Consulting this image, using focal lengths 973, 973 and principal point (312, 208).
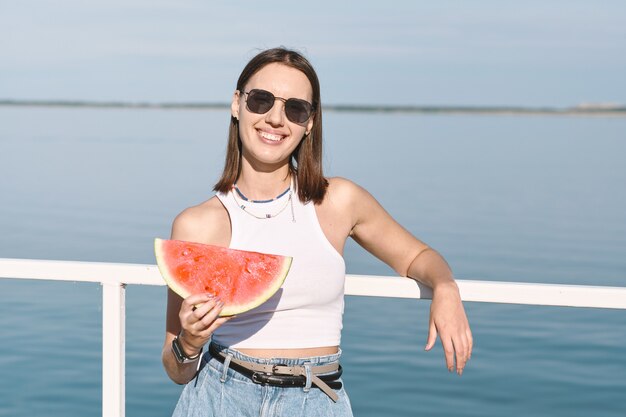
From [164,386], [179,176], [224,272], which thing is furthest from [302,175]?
[179,176]

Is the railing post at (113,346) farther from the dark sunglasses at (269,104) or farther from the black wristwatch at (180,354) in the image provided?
the dark sunglasses at (269,104)

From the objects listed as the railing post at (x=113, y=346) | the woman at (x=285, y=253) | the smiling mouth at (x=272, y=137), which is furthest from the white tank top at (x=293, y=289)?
the railing post at (x=113, y=346)

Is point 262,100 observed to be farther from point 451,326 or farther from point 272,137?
point 451,326

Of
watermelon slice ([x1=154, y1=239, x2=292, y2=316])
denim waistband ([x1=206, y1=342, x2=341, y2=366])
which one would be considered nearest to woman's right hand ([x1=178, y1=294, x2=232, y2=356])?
watermelon slice ([x1=154, y1=239, x2=292, y2=316])

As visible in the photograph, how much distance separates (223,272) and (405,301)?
25.0ft

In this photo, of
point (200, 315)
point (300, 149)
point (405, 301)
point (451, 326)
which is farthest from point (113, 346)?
point (405, 301)

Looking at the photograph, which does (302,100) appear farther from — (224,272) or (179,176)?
(179,176)

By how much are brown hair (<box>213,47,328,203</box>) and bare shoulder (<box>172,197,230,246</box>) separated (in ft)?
0.35

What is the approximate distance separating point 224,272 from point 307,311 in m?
0.28

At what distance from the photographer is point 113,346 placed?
3303 mm

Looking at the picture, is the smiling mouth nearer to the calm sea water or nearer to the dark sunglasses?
the dark sunglasses

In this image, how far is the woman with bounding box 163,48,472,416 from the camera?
2.89 m

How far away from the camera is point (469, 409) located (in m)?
7.48

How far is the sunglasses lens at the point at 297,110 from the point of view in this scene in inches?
123
